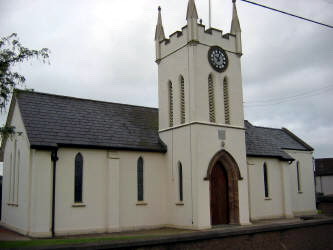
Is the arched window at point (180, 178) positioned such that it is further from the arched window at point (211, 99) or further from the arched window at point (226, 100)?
the arched window at point (226, 100)

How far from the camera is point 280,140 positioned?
3728 cm

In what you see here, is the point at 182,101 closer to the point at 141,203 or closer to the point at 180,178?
the point at 180,178

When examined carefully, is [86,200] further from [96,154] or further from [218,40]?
[218,40]

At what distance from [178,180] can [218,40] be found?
985 cm

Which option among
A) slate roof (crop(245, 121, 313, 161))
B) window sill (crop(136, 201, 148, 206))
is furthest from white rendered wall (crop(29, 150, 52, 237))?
slate roof (crop(245, 121, 313, 161))

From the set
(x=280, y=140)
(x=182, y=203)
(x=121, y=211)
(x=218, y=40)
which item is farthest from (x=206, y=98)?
(x=280, y=140)

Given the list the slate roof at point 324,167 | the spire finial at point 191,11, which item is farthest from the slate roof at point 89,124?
the slate roof at point 324,167

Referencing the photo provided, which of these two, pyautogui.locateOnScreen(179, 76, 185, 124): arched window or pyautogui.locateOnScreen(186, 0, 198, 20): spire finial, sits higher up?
pyautogui.locateOnScreen(186, 0, 198, 20): spire finial

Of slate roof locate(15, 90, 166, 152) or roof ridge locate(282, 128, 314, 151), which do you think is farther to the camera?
roof ridge locate(282, 128, 314, 151)

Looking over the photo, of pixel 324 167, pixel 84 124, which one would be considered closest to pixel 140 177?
pixel 84 124

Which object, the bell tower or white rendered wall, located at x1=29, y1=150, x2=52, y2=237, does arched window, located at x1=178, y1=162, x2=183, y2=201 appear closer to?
the bell tower

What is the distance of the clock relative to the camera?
24891 millimetres

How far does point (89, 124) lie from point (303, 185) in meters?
22.7

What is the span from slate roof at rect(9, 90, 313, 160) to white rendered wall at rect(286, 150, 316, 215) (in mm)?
6717
